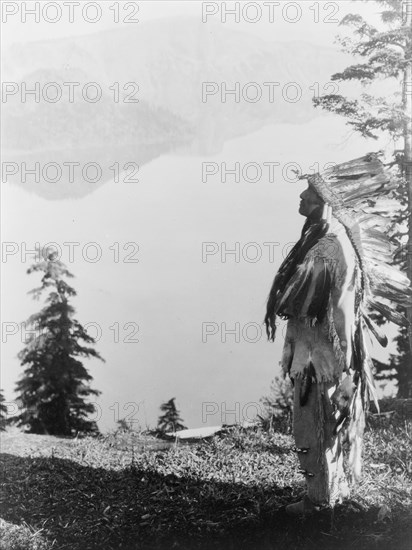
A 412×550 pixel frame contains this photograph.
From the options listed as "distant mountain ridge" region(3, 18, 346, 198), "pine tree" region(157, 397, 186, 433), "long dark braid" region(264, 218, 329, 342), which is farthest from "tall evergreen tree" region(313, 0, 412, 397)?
"pine tree" region(157, 397, 186, 433)

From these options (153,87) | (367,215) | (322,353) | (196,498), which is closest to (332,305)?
(322,353)

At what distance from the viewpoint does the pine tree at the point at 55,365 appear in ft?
35.4

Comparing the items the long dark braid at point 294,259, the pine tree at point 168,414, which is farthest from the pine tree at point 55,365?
the long dark braid at point 294,259

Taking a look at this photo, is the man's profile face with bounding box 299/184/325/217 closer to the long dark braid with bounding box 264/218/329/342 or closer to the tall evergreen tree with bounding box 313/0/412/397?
the long dark braid with bounding box 264/218/329/342

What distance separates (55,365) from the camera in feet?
36.0

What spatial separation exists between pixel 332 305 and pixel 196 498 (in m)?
1.84

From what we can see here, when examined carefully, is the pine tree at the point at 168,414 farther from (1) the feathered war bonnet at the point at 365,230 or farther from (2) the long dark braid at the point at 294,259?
(1) the feathered war bonnet at the point at 365,230

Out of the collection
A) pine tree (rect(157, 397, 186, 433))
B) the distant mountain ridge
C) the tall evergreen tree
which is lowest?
pine tree (rect(157, 397, 186, 433))

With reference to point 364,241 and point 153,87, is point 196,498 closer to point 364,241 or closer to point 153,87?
point 364,241

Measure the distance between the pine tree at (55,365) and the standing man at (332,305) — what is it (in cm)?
728

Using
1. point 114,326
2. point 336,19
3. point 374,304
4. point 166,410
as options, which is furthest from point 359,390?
point 114,326

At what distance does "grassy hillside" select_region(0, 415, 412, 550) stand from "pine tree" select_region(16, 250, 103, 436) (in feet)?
16.1

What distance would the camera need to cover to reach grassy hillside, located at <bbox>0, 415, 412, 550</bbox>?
4.06 metres

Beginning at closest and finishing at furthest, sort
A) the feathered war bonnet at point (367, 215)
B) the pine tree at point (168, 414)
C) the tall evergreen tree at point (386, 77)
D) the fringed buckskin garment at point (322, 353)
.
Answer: the fringed buckskin garment at point (322, 353)
the feathered war bonnet at point (367, 215)
the tall evergreen tree at point (386, 77)
the pine tree at point (168, 414)
